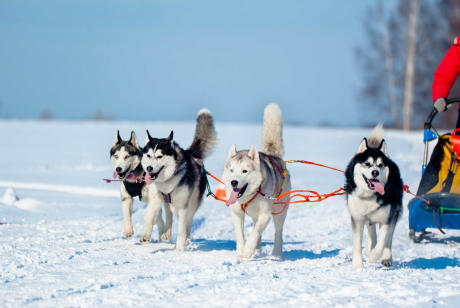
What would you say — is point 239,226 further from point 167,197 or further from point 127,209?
point 127,209

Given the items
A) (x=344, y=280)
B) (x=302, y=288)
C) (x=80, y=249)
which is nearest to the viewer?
(x=302, y=288)

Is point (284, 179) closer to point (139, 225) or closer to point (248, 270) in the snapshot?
point (248, 270)

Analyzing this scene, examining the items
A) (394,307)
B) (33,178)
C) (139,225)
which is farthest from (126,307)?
(33,178)

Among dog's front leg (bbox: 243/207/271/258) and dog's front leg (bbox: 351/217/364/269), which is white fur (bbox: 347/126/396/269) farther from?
dog's front leg (bbox: 243/207/271/258)

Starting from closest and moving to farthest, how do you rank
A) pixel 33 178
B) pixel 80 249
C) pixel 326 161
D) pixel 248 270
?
pixel 248 270 < pixel 80 249 < pixel 33 178 < pixel 326 161

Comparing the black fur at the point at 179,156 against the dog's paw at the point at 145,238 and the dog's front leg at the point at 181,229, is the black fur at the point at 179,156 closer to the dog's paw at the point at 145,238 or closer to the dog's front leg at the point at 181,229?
the dog's front leg at the point at 181,229

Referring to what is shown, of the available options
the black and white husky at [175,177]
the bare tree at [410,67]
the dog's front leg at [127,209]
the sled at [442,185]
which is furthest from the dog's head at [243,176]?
the bare tree at [410,67]

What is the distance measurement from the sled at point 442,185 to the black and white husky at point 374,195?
77 centimetres

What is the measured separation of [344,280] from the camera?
351 cm

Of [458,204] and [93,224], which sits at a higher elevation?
[458,204]

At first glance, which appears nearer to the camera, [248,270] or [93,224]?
[248,270]

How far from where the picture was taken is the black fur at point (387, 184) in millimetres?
3875

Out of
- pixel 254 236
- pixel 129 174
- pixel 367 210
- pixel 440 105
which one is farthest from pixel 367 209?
pixel 129 174

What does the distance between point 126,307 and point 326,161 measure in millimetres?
10338
